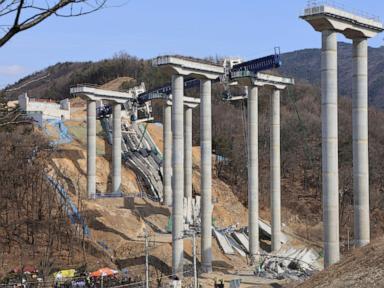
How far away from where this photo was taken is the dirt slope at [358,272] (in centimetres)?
2186

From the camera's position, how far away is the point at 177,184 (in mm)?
42125

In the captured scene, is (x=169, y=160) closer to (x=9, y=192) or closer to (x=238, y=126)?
(x=9, y=192)

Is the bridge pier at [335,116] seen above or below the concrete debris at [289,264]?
above

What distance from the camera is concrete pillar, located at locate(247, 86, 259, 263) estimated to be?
48.4 metres

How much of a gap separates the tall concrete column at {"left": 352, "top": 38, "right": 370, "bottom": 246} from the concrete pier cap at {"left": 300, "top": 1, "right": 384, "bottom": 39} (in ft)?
2.19

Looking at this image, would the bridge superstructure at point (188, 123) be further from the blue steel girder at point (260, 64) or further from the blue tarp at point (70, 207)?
the blue tarp at point (70, 207)

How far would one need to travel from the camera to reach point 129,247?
48.5 meters

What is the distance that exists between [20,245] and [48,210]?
5.82 metres

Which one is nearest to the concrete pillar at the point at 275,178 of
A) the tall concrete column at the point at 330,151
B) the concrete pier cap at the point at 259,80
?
the concrete pier cap at the point at 259,80

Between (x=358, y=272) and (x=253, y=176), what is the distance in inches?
1000

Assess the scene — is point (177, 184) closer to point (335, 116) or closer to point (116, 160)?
point (335, 116)

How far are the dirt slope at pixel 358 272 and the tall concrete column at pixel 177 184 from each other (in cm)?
1649

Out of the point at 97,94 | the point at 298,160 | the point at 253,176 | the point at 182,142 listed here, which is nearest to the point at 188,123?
the point at 97,94

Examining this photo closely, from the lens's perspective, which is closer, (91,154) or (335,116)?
(335,116)
